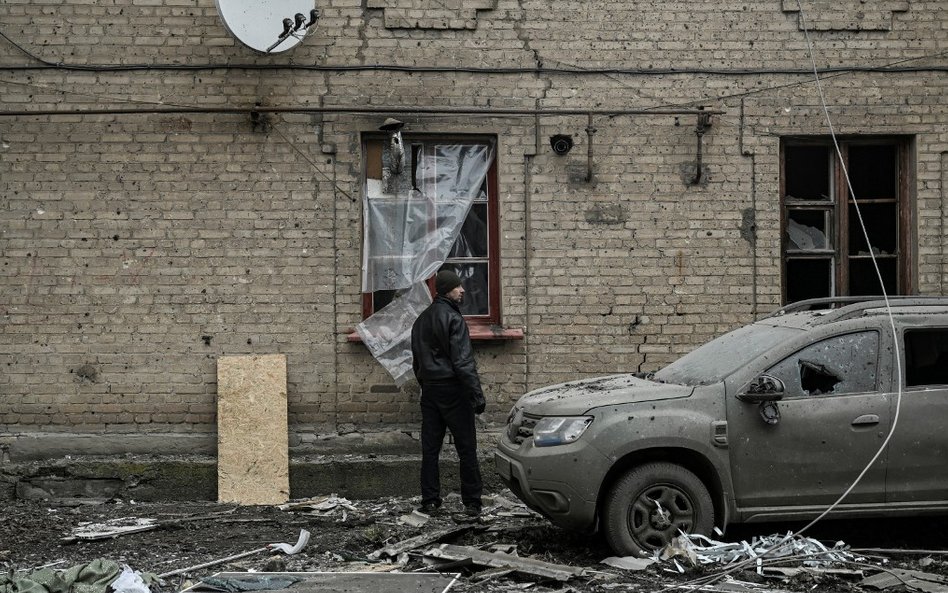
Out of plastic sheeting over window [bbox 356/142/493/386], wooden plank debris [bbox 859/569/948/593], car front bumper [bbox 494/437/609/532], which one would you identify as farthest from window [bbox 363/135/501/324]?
wooden plank debris [bbox 859/569/948/593]

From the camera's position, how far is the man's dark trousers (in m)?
8.33

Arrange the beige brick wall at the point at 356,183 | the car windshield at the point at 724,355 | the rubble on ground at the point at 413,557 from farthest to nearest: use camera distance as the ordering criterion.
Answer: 1. the beige brick wall at the point at 356,183
2. the car windshield at the point at 724,355
3. the rubble on ground at the point at 413,557

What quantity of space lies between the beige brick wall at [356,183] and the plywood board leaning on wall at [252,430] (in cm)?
19

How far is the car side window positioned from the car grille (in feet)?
5.27

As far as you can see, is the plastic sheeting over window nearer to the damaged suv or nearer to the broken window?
the damaged suv

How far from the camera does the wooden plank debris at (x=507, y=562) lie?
6.38 meters

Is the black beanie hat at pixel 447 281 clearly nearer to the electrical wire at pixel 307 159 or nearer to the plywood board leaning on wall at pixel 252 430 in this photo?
the electrical wire at pixel 307 159

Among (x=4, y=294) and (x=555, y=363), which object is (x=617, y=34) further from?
(x=4, y=294)

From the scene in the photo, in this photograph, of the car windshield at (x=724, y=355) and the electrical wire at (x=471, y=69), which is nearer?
the car windshield at (x=724, y=355)

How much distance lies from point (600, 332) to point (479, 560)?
363 centimetres

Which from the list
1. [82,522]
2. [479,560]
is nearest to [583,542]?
[479,560]

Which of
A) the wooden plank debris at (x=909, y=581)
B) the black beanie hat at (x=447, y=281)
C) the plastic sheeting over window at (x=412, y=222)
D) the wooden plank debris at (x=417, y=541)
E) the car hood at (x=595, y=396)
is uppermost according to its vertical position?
the plastic sheeting over window at (x=412, y=222)

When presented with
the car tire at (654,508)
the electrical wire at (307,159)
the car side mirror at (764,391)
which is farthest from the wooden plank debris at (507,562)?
the electrical wire at (307,159)

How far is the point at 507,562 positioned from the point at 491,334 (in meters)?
3.36
